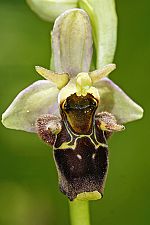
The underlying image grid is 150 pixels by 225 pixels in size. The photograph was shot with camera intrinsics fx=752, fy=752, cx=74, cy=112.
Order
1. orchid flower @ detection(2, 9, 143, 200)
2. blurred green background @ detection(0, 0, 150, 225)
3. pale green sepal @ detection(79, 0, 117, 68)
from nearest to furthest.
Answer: orchid flower @ detection(2, 9, 143, 200) → pale green sepal @ detection(79, 0, 117, 68) → blurred green background @ detection(0, 0, 150, 225)

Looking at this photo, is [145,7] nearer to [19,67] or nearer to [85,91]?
[19,67]

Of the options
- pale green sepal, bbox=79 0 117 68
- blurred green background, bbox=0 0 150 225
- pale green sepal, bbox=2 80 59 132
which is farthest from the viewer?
blurred green background, bbox=0 0 150 225

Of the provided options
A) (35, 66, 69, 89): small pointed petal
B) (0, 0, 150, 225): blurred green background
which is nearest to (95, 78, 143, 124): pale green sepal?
(35, 66, 69, 89): small pointed petal

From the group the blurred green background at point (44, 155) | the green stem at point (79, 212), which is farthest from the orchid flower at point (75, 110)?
the blurred green background at point (44, 155)

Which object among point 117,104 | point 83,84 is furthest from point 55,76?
point 117,104

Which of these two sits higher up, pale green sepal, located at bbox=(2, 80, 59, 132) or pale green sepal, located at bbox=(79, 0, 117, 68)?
pale green sepal, located at bbox=(79, 0, 117, 68)

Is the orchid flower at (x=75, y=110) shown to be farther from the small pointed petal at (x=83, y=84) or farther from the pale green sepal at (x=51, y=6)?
the pale green sepal at (x=51, y=6)

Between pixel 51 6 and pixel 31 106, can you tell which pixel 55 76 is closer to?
pixel 31 106

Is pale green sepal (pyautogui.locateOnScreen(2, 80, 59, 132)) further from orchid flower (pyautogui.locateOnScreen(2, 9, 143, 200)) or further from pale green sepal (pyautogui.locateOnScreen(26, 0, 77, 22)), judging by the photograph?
pale green sepal (pyautogui.locateOnScreen(26, 0, 77, 22))
